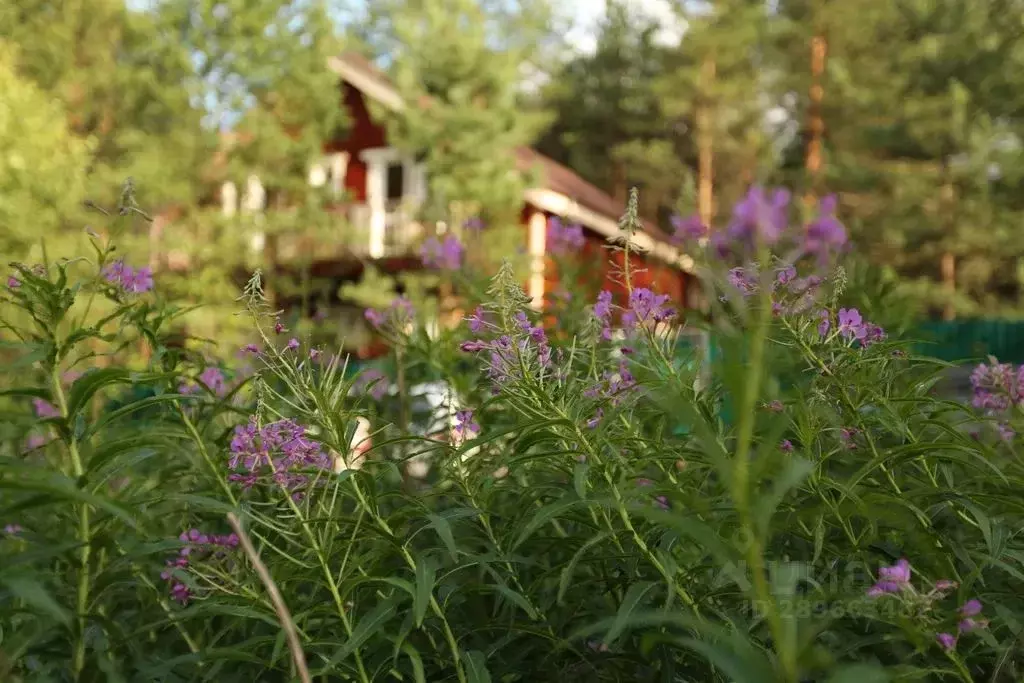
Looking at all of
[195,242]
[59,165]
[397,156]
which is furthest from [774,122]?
[59,165]

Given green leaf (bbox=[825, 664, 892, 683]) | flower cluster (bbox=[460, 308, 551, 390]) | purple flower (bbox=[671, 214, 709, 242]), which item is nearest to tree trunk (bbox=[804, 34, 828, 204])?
purple flower (bbox=[671, 214, 709, 242])

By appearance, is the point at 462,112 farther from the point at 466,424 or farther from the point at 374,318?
the point at 466,424

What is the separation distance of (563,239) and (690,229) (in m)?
1.05

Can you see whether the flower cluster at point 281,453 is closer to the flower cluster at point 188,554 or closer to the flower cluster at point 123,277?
the flower cluster at point 188,554

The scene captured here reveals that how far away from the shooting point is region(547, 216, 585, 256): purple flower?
194 inches

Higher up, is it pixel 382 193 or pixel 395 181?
pixel 395 181

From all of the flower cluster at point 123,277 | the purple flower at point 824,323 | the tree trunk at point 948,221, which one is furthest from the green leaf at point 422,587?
the tree trunk at point 948,221

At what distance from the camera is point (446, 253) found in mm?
5043

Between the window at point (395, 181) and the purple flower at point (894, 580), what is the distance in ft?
68.6

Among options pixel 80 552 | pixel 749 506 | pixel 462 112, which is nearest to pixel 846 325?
pixel 749 506

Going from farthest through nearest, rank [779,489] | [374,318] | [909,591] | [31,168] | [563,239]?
[31,168]
[563,239]
[374,318]
[909,591]
[779,489]

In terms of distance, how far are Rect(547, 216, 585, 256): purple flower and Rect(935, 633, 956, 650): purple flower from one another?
11.6ft

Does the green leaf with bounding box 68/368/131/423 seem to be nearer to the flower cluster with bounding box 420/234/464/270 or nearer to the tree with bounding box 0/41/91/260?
the flower cluster with bounding box 420/234/464/270

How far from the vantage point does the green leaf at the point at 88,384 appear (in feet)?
5.24
